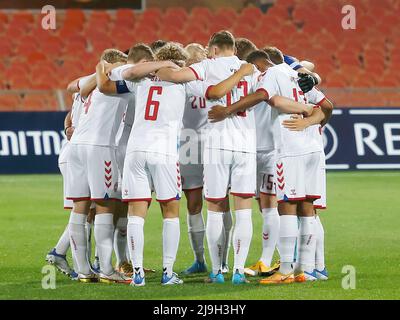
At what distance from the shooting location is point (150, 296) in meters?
7.79

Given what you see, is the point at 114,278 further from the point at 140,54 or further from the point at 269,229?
the point at 140,54

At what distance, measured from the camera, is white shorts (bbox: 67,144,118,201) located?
338 inches

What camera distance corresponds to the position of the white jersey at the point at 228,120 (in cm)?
848

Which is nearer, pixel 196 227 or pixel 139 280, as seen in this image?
pixel 139 280

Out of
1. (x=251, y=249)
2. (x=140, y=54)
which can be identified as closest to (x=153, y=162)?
(x=140, y=54)

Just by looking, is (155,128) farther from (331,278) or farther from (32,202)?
(32,202)

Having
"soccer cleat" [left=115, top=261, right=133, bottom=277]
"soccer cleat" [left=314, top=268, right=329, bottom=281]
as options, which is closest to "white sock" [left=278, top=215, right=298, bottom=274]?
"soccer cleat" [left=314, top=268, right=329, bottom=281]

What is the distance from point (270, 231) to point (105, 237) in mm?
1654

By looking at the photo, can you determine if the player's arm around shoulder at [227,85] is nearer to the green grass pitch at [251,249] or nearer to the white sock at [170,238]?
the white sock at [170,238]

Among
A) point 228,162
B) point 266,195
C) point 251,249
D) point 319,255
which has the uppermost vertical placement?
point 228,162

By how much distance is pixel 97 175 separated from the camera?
858 cm

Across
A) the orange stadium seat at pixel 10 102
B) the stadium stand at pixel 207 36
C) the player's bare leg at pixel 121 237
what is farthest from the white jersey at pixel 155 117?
the stadium stand at pixel 207 36

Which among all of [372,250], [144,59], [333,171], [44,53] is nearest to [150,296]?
[144,59]

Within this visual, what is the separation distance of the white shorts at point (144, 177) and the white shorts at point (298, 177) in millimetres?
935
